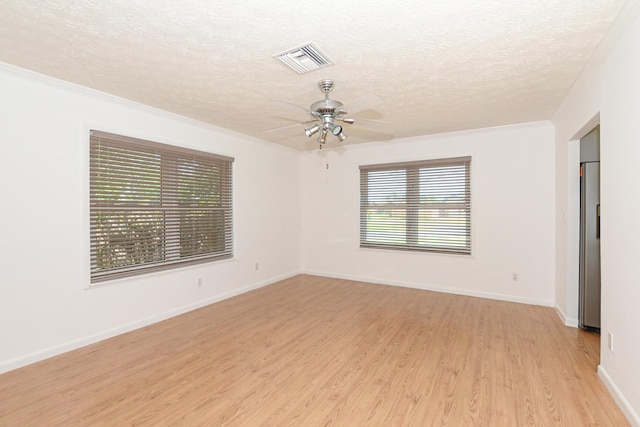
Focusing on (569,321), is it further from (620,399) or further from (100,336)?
(100,336)

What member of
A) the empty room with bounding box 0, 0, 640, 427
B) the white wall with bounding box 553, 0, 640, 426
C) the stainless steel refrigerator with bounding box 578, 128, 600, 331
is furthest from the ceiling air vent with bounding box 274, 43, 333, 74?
the stainless steel refrigerator with bounding box 578, 128, 600, 331

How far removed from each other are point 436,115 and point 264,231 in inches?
130

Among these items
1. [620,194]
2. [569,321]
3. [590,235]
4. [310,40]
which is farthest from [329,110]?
[569,321]

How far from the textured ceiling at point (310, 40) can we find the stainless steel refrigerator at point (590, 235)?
0.79 m

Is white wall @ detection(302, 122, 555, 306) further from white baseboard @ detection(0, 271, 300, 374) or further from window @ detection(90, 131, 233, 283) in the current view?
white baseboard @ detection(0, 271, 300, 374)

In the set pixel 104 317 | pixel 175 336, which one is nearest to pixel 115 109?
pixel 104 317

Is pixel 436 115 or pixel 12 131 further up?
pixel 436 115

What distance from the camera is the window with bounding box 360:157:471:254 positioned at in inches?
189

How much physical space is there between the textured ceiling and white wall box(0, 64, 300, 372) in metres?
0.28

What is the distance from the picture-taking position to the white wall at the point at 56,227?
8.39 ft

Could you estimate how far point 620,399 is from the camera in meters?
2.03

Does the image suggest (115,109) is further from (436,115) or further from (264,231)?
(436,115)

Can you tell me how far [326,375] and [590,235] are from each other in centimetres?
310

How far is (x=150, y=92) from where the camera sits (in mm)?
3092
